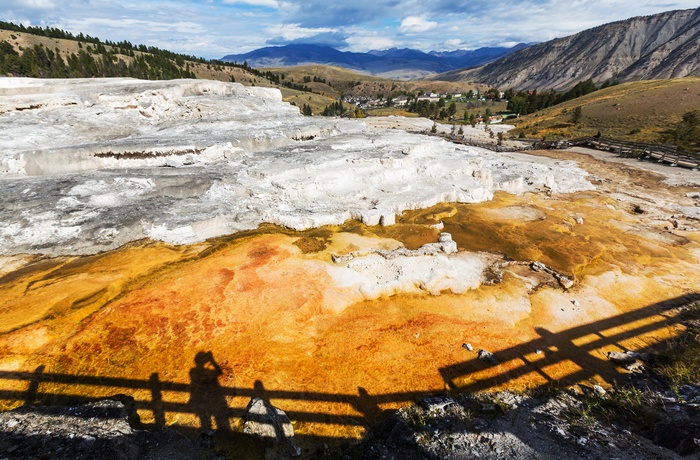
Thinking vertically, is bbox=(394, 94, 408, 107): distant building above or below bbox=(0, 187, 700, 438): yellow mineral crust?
above

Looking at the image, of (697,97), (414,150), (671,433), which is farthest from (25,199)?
(697,97)

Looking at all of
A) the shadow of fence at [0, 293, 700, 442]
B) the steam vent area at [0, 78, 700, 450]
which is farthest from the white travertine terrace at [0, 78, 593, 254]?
the shadow of fence at [0, 293, 700, 442]

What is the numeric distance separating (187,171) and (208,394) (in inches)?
634

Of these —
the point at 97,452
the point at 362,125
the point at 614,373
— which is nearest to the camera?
the point at 97,452

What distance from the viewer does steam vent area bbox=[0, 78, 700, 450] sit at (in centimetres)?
838

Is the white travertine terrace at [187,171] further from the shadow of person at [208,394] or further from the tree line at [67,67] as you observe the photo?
the tree line at [67,67]

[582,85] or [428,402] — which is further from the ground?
[582,85]

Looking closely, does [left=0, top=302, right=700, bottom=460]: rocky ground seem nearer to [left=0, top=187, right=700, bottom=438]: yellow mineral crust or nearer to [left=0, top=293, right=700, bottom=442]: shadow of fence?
[left=0, top=293, right=700, bottom=442]: shadow of fence

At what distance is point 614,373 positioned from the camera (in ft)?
29.0

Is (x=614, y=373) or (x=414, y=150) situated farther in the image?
(x=414, y=150)

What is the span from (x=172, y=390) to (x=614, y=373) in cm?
1225

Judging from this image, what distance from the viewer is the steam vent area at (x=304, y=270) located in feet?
27.5

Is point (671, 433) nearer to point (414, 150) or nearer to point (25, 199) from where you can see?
point (414, 150)

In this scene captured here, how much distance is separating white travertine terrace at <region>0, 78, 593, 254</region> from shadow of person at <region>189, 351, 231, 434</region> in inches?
316
